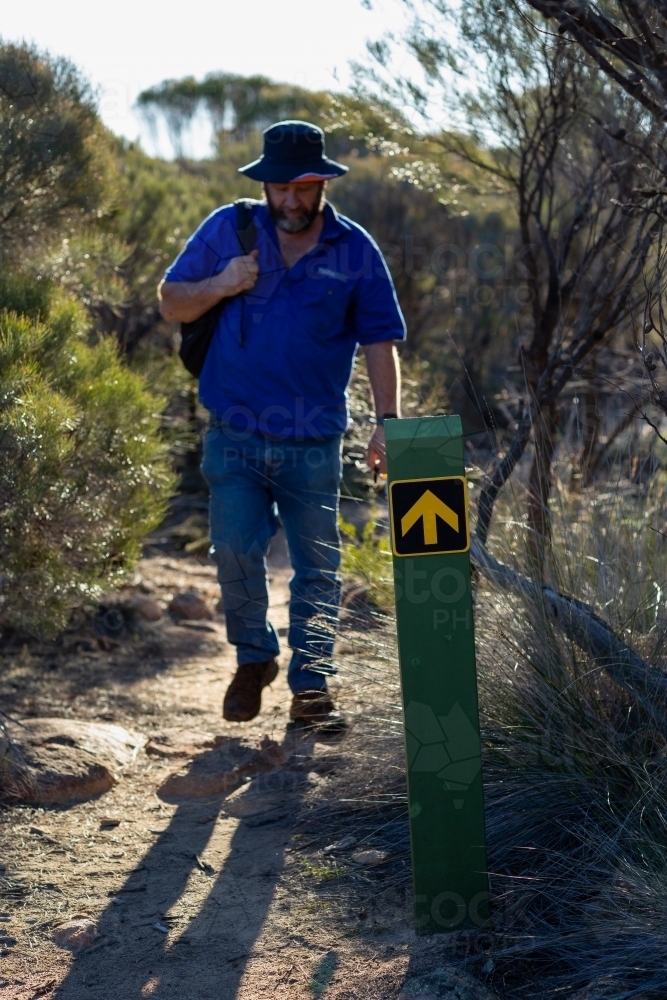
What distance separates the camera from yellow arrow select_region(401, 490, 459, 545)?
8.81ft

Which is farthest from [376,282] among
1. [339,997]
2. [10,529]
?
[339,997]

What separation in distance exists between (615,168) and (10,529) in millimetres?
2481

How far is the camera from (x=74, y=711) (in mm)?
4949

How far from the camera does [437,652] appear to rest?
2715 mm

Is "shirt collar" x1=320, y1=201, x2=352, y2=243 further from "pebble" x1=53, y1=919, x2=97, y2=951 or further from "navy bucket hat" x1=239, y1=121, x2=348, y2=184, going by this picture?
"pebble" x1=53, y1=919, x2=97, y2=951

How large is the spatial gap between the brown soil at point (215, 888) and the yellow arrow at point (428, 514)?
3.14 feet

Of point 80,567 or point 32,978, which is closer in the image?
point 32,978

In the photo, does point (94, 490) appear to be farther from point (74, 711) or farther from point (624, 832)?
point (624, 832)

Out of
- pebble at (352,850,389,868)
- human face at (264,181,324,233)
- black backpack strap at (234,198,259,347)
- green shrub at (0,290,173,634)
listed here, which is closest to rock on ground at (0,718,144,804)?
green shrub at (0,290,173,634)

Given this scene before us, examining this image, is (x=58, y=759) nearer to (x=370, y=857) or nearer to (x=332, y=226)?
(x=370, y=857)

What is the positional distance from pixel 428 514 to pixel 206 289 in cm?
197

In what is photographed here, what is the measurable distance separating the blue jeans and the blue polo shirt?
8 centimetres

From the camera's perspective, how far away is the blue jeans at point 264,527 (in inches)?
173

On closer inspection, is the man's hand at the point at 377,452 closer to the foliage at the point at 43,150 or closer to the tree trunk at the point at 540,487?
the tree trunk at the point at 540,487
